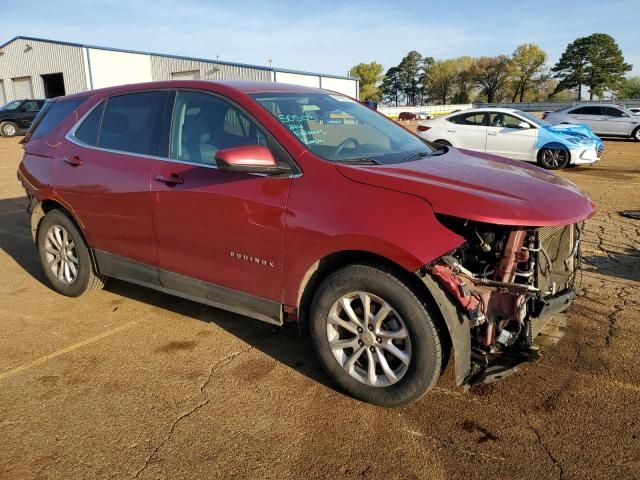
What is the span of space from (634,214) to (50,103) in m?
7.73

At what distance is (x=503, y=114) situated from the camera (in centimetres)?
1311

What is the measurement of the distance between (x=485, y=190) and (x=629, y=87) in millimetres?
103060

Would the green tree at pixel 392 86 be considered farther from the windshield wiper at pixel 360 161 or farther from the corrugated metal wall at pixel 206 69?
the windshield wiper at pixel 360 161

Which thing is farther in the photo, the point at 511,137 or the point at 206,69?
the point at 206,69

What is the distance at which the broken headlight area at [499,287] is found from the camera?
2697 millimetres

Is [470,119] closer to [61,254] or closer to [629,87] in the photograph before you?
[61,254]

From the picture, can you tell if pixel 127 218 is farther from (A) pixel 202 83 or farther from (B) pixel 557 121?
(B) pixel 557 121

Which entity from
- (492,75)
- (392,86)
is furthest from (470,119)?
(392,86)

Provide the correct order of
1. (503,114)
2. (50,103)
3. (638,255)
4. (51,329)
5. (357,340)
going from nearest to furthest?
(357,340), (51,329), (50,103), (638,255), (503,114)

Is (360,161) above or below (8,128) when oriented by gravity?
below

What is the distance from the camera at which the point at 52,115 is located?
4.90 m

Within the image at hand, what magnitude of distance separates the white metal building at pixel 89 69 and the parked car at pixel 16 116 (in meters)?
7.38

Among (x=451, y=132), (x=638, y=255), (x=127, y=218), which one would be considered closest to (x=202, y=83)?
(x=127, y=218)

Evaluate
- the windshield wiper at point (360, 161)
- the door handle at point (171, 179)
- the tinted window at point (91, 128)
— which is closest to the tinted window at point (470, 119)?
the tinted window at point (91, 128)
